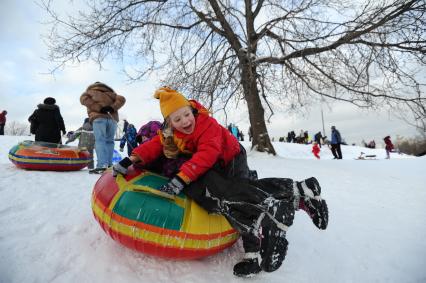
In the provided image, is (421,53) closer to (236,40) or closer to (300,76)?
(300,76)

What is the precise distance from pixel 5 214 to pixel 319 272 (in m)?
2.55

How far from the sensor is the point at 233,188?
1707 millimetres

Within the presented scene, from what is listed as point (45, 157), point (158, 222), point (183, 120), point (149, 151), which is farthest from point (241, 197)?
point (45, 157)

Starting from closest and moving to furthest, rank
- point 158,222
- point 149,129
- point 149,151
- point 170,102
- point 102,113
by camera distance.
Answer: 1. point 158,222
2. point 170,102
3. point 149,151
4. point 149,129
5. point 102,113

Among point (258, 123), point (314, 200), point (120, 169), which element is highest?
point (258, 123)

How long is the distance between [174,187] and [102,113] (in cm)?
329

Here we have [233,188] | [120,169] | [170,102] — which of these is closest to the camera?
[233,188]

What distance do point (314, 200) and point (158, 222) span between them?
103 centimetres

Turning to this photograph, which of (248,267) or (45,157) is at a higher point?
(45,157)

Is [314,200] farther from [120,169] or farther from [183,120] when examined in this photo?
[120,169]

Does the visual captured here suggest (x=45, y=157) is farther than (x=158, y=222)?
Yes

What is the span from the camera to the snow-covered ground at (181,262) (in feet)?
5.15

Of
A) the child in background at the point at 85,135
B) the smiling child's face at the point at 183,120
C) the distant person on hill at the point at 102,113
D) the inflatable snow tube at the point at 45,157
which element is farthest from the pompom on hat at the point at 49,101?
the smiling child's face at the point at 183,120

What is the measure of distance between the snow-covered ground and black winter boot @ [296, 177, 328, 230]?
322 millimetres
